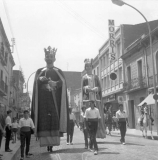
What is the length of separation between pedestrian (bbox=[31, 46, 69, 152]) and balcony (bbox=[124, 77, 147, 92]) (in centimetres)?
1646

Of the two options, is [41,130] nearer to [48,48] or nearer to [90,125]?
[90,125]

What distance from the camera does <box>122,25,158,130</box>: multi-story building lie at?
22.7 m

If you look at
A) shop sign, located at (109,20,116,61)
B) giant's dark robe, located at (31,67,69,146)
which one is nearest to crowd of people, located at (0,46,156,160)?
giant's dark robe, located at (31,67,69,146)

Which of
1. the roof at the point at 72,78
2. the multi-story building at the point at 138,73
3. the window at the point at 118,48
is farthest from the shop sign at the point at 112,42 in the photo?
the roof at the point at 72,78

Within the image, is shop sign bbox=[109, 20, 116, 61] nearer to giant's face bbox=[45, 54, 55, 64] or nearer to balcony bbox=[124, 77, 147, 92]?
balcony bbox=[124, 77, 147, 92]

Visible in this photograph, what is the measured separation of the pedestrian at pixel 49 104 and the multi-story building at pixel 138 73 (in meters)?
14.6

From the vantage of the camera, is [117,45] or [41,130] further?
[117,45]

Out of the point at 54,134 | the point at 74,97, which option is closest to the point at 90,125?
the point at 54,134

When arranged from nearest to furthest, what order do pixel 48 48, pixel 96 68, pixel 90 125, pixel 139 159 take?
pixel 139 159 → pixel 90 125 → pixel 48 48 → pixel 96 68

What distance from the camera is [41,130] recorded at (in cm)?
809

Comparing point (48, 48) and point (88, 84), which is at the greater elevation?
point (48, 48)

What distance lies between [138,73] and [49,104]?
1848 cm

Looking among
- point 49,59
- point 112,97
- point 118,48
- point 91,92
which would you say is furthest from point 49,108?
point 112,97

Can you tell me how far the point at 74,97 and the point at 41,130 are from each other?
62.4m
